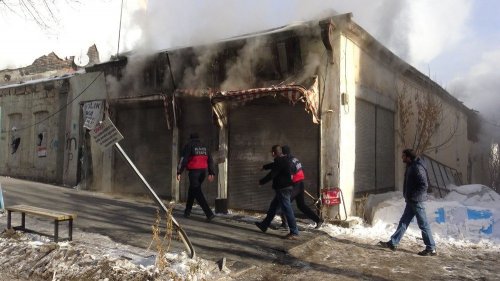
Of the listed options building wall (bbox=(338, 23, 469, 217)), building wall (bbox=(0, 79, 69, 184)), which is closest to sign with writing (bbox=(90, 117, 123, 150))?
building wall (bbox=(338, 23, 469, 217))

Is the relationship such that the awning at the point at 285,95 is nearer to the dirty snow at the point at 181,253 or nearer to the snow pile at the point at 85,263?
the dirty snow at the point at 181,253

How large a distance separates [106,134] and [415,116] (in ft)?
33.3

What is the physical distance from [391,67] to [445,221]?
476cm

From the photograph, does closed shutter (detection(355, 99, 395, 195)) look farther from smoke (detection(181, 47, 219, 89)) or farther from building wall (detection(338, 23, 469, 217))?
smoke (detection(181, 47, 219, 89))

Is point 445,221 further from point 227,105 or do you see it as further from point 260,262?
point 227,105

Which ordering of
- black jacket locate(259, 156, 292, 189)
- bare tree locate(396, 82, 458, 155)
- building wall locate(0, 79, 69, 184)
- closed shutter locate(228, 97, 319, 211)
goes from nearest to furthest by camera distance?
black jacket locate(259, 156, 292, 189)
closed shutter locate(228, 97, 319, 211)
bare tree locate(396, 82, 458, 155)
building wall locate(0, 79, 69, 184)

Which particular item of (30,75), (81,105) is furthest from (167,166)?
(30,75)

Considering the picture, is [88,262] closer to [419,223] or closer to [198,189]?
[198,189]

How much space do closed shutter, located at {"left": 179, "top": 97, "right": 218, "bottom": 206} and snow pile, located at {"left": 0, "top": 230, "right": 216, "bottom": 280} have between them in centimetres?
458

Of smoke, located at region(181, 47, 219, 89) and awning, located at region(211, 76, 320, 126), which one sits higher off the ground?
smoke, located at region(181, 47, 219, 89)

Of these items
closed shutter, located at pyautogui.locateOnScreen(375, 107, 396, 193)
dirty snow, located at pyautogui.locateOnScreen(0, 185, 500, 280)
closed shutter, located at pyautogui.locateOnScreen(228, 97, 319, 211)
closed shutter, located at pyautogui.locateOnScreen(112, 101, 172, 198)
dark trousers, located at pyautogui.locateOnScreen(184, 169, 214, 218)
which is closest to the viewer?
dirty snow, located at pyautogui.locateOnScreen(0, 185, 500, 280)

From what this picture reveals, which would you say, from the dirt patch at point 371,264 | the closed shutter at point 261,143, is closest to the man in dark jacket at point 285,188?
the dirt patch at point 371,264

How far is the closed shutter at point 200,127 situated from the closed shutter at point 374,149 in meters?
3.35

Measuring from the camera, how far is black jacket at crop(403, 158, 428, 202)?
263 inches
